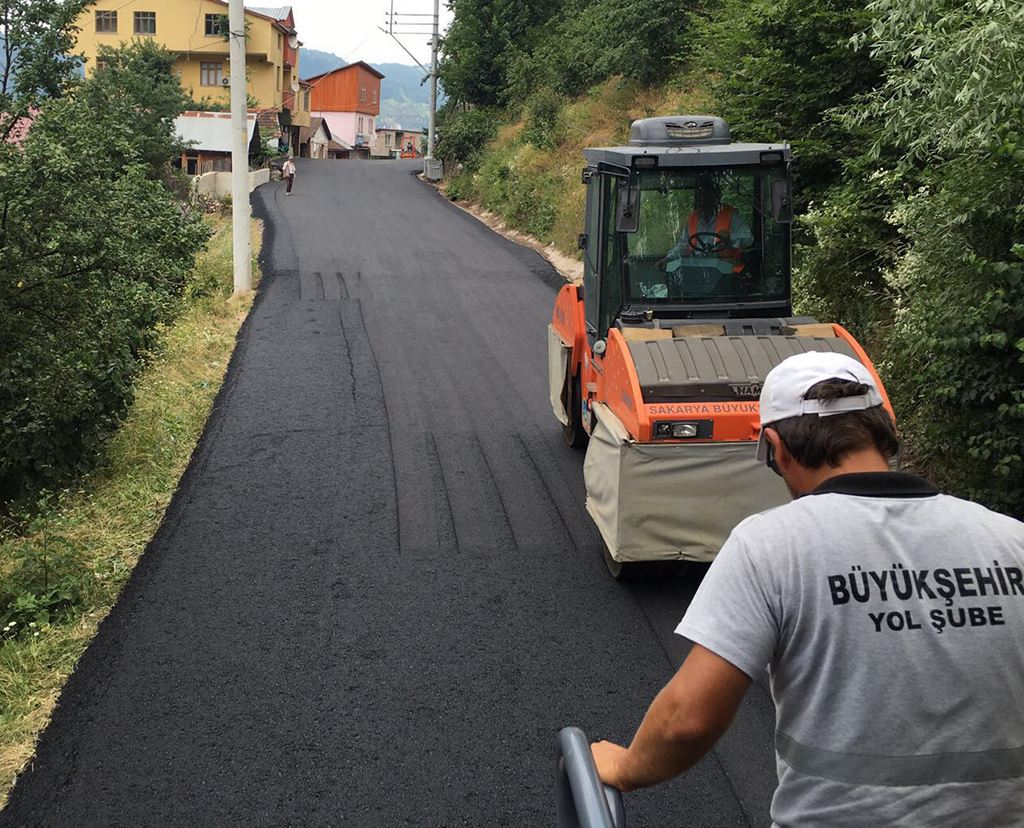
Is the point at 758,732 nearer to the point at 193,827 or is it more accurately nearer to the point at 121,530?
the point at 193,827

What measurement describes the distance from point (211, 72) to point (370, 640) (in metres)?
63.3

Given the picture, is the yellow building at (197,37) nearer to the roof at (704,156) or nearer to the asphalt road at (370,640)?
the asphalt road at (370,640)

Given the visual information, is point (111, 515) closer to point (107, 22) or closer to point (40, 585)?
point (40, 585)

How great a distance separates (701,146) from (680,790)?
557 cm

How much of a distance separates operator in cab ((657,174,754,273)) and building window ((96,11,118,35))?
62.2 meters

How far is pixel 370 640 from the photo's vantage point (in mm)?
6445

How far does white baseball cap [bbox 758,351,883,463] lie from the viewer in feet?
7.46

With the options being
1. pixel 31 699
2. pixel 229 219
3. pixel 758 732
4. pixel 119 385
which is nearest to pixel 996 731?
pixel 758 732

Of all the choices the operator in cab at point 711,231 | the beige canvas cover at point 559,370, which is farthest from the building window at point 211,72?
the operator in cab at point 711,231

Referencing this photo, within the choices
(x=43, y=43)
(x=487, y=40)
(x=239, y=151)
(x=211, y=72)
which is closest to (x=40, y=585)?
(x=239, y=151)

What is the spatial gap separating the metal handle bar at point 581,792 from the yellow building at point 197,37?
61.7 meters

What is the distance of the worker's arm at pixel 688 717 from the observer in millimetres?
2086

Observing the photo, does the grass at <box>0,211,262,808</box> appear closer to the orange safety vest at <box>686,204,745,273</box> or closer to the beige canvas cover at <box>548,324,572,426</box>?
the beige canvas cover at <box>548,324,572,426</box>

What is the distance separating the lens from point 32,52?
102 feet
